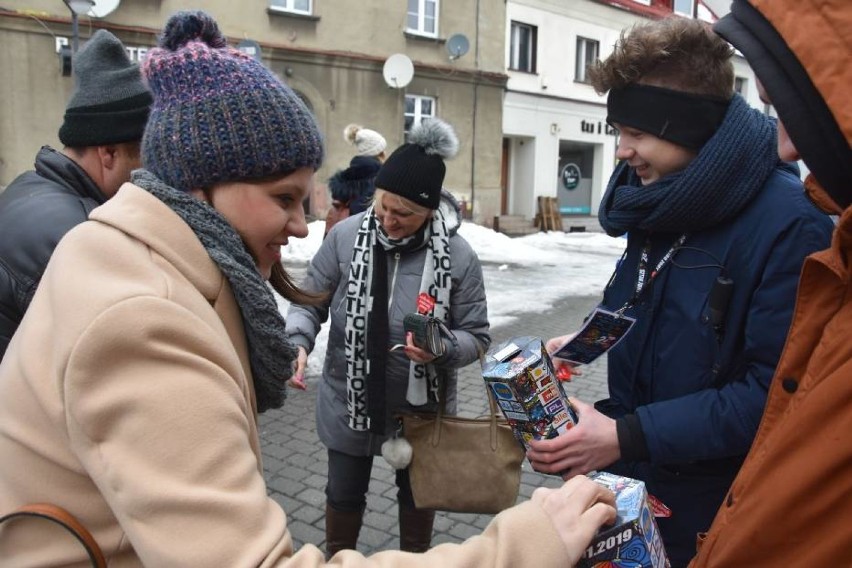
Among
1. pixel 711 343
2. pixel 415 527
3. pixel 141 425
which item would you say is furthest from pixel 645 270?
pixel 415 527

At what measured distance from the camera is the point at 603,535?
1236mm

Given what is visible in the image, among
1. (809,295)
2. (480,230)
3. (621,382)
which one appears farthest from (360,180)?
(480,230)

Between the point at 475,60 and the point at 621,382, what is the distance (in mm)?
17720

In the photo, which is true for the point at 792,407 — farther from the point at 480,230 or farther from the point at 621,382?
the point at 480,230

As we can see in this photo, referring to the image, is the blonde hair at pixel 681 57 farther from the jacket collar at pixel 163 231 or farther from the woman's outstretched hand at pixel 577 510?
the jacket collar at pixel 163 231

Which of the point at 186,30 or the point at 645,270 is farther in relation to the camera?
the point at 645,270

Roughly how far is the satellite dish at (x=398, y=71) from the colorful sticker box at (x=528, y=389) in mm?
15571

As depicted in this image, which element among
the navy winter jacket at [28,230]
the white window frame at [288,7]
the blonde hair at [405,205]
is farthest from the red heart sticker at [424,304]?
the white window frame at [288,7]

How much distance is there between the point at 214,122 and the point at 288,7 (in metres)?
15.9

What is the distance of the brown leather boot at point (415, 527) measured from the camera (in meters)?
3.05

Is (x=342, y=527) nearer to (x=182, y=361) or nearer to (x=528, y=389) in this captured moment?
(x=528, y=389)

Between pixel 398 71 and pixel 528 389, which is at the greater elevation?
pixel 398 71

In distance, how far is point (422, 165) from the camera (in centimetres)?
292

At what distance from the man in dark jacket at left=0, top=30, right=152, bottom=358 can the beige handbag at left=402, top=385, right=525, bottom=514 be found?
1558 millimetres
